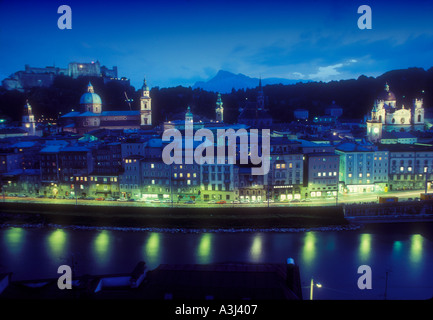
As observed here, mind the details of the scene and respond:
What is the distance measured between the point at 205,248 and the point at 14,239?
3267 millimetres

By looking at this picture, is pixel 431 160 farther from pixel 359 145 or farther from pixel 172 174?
pixel 172 174

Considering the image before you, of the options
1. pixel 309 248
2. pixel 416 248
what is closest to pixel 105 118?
pixel 309 248

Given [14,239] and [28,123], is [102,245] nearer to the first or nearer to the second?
[14,239]

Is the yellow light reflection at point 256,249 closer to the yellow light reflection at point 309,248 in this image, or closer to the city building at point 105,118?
the yellow light reflection at point 309,248

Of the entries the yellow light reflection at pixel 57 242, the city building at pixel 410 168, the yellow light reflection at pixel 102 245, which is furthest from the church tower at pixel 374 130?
the yellow light reflection at pixel 57 242

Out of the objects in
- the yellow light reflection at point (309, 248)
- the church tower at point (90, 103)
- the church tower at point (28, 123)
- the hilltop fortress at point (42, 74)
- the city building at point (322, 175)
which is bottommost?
the yellow light reflection at point (309, 248)

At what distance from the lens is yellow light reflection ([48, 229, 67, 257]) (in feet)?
18.9

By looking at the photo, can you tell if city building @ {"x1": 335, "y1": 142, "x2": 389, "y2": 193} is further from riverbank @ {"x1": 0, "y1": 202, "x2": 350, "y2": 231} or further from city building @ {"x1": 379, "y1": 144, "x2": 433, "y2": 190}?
riverbank @ {"x1": 0, "y1": 202, "x2": 350, "y2": 231}

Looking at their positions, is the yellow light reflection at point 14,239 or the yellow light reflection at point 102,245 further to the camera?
the yellow light reflection at point 14,239

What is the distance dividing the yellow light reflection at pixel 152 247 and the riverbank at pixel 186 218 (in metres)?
0.53

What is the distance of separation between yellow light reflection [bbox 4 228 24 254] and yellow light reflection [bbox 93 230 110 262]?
1.13 metres

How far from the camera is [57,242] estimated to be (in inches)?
251

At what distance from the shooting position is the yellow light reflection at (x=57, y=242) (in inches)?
227

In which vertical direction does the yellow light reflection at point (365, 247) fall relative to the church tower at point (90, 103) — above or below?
below
